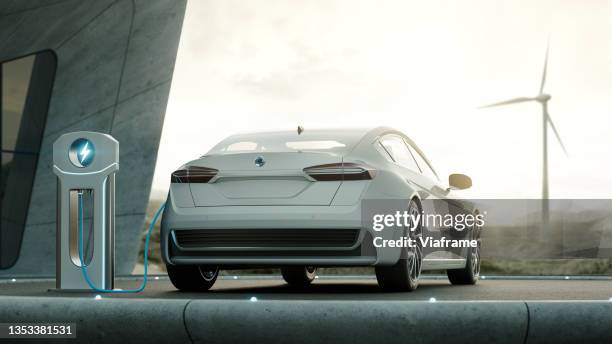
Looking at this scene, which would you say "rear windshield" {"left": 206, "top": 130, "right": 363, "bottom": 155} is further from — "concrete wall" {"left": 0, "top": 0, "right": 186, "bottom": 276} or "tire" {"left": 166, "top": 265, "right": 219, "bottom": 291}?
"concrete wall" {"left": 0, "top": 0, "right": 186, "bottom": 276}

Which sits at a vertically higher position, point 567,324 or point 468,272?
point 567,324

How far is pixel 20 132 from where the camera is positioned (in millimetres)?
18547

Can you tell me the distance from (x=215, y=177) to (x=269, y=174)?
17.9 inches

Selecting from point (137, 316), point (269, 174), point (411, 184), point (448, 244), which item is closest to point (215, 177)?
point (269, 174)

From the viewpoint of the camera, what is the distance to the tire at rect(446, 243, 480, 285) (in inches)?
380

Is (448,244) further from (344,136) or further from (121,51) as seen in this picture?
(121,51)

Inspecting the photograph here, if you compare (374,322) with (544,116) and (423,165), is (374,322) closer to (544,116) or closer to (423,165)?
(423,165)

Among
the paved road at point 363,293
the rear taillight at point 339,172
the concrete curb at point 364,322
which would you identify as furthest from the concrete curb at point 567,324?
the rear taillight at point 339,172

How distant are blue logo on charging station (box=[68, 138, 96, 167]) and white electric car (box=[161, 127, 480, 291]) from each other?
83 cm

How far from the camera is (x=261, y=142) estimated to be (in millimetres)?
7254

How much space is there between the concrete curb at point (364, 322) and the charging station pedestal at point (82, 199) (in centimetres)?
255

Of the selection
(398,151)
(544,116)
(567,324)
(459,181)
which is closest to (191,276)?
(398,151)

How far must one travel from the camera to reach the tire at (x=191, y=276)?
24.0 feet

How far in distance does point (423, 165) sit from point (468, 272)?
5.92 ft
